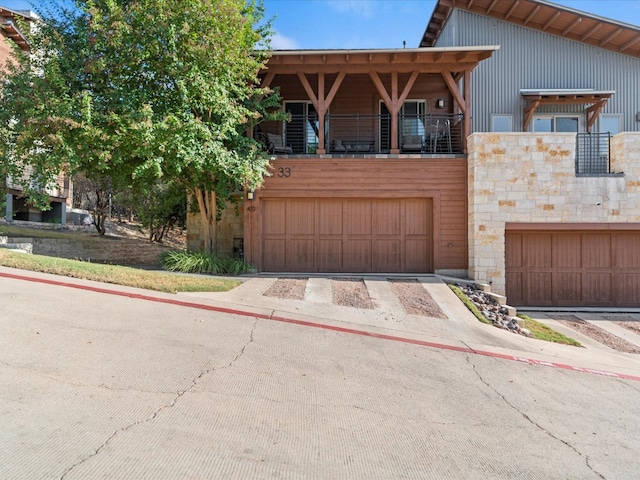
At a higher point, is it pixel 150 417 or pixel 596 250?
pixel 596 250

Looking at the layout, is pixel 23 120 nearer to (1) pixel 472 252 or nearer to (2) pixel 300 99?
(2) pixel 300 99

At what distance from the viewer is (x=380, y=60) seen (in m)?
11.9

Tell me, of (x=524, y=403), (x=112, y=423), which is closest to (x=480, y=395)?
(x=524, y=403)

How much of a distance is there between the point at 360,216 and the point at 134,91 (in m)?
7.10

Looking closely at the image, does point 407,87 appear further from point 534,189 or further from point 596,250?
point 596,250

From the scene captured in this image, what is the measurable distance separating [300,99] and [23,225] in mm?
13642

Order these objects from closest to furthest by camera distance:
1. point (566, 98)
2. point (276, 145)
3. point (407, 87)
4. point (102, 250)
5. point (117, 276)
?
point (117, 276) → point (407, 87) → point (276, 145) → point (566, 98) → point (102, 250)

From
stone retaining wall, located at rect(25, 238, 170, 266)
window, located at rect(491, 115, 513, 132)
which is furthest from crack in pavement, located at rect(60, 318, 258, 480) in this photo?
window, located at rect(491, 115, 513, 132)

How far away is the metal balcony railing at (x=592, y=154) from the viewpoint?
11969mm

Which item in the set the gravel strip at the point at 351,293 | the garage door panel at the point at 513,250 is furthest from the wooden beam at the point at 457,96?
the gravel strip at the point at 351,293

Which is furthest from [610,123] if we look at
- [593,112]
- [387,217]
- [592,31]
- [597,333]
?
[387,217]

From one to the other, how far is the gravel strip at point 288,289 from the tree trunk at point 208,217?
319 centimetres

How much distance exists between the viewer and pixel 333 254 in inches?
482

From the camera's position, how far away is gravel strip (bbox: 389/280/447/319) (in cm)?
838
